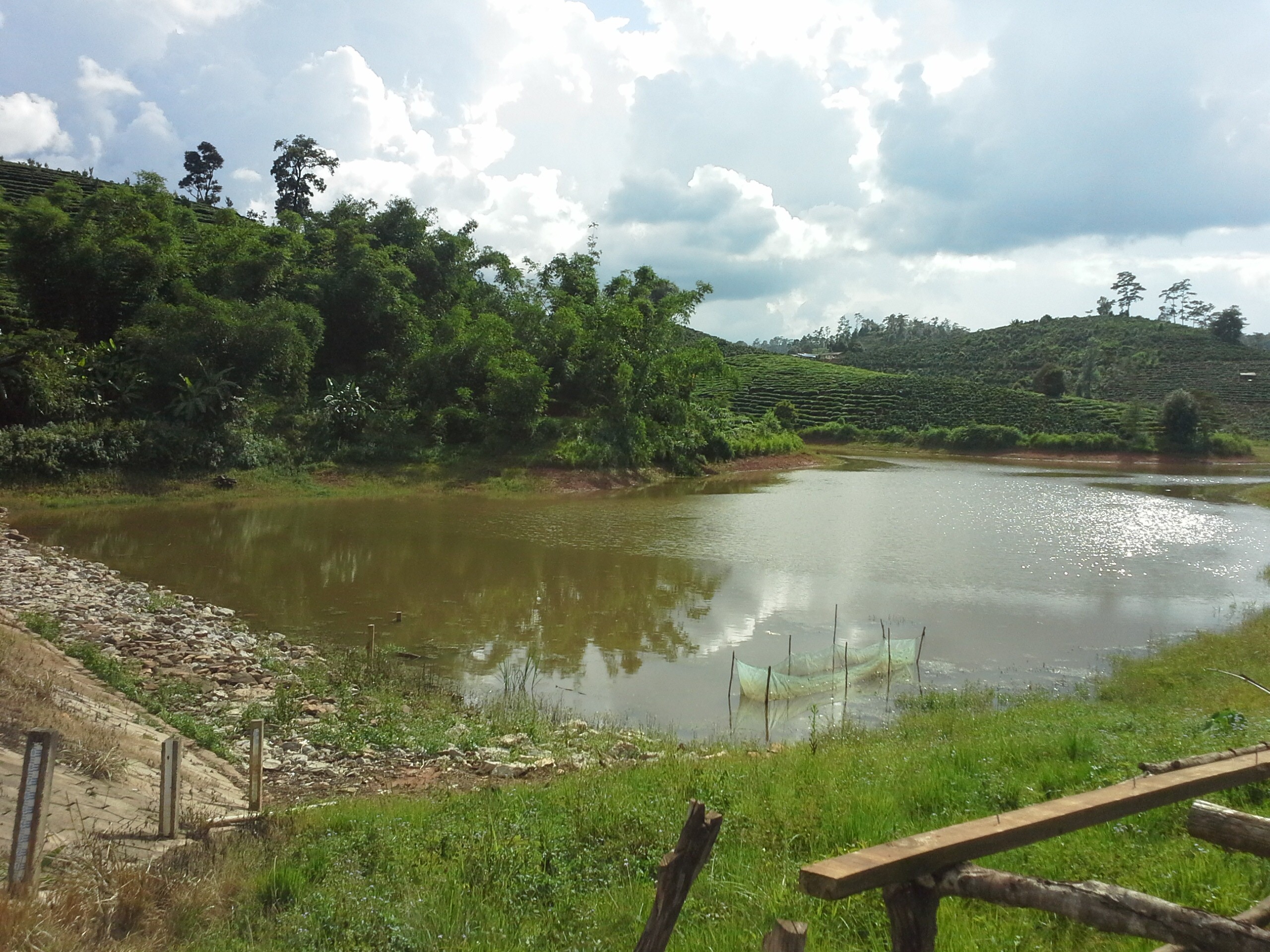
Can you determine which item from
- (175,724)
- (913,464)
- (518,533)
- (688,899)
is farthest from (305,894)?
(913,464)

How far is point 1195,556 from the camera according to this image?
21.4m

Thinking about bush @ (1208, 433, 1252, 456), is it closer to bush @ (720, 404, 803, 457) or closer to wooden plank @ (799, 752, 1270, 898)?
bush @ (720, 404, 803, 457)

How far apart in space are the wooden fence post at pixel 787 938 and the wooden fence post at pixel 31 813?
11.4 feet

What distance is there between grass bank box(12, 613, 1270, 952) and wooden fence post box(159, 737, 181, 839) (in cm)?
52

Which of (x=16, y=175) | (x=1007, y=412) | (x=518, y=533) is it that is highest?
(x=16, y=175)

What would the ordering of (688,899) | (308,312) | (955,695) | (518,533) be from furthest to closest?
(308,312) → (518,533) → (955,695) → (688,899)

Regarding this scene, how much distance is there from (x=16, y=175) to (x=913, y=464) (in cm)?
5926

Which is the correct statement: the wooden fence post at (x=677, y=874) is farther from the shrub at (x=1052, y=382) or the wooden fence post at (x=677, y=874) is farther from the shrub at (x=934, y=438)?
the shrub at (x=1052, y=382)

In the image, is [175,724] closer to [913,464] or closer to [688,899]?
[688,899]

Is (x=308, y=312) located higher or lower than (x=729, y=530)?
higher

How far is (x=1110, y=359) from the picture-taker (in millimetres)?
84812

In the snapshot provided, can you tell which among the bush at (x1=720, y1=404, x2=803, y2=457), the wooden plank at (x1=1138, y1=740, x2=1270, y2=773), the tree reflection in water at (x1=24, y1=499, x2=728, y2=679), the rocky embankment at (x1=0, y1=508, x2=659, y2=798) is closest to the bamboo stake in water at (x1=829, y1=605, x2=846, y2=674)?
the tree reflection in water at (x1=24, y1=499, x2=728, y2=679)

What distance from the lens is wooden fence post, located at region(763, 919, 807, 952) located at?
97.3 inches

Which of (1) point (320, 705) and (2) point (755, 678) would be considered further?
(2) point (755, 678)
